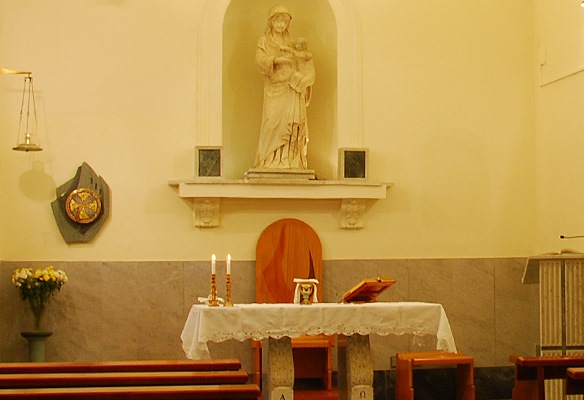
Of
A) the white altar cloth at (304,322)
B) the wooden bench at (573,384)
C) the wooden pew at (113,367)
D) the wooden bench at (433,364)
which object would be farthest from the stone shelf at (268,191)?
the wooden bench at (573,384)

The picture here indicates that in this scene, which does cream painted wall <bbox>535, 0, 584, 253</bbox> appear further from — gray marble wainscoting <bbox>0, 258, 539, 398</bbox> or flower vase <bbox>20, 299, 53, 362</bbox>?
flower vase <bbox>20, 299, 53, 362</bbox>

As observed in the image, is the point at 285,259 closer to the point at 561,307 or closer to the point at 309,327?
the point at 309,327

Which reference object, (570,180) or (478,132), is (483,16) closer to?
(478,132)

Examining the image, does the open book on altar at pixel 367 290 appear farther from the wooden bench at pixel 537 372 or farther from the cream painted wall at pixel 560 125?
the cream painted wall at pixel 560 125

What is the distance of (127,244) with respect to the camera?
29.0ft

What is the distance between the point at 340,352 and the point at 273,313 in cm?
92

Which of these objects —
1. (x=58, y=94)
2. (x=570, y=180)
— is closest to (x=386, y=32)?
(x=570, y=180)

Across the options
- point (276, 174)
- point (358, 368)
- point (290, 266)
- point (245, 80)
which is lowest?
point (358, 368)

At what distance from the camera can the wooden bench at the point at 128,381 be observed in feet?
13.9

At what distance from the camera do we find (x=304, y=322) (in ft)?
22.2

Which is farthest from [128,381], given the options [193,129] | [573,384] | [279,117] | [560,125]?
[560,125]

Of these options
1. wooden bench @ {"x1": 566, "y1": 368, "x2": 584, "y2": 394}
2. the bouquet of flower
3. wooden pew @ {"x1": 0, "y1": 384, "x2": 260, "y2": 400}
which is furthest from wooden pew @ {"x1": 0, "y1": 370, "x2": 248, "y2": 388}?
the bouquet of flower

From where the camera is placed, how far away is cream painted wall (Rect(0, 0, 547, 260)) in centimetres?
877

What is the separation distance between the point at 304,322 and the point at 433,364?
206cm
